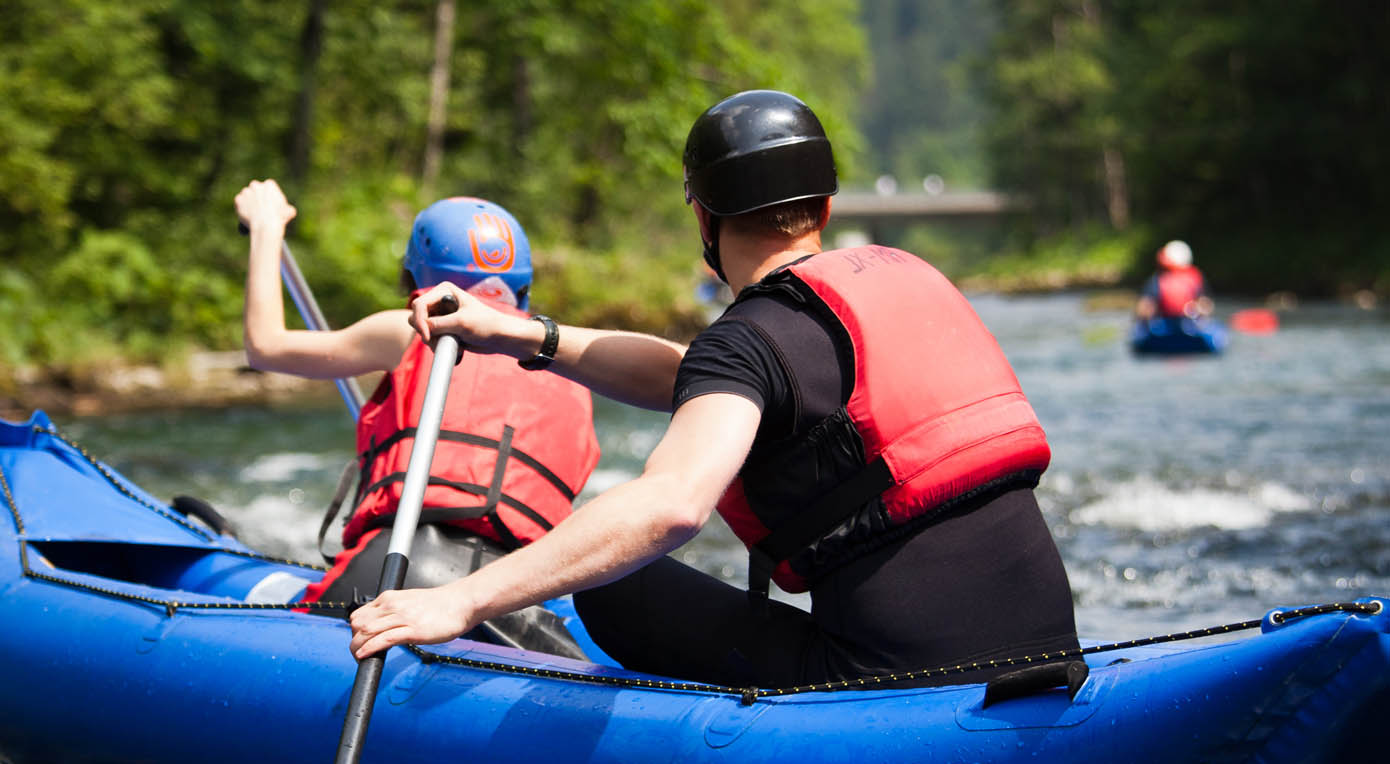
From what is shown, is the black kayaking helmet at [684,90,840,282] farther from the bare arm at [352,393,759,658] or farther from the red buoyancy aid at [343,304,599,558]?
the red buoyancy aid at [343,304,599,558]

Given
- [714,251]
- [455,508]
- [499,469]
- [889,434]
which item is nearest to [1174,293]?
[499,469]

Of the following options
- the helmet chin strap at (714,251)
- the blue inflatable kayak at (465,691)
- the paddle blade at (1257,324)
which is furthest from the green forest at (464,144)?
the helmet chin strap at (714,251)

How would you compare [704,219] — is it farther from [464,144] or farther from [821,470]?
[464,144]

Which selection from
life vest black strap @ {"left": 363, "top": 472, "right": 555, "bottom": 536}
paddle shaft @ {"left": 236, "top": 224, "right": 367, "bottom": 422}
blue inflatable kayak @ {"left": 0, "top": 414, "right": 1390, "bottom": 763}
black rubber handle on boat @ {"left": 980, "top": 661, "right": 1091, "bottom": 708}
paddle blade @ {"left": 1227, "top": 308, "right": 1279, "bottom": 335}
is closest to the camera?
blue inflatable kayak @ {"left": 0, "top": 414, "right": 1390, "bottom": 763}

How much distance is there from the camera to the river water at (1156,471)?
19.2 ft

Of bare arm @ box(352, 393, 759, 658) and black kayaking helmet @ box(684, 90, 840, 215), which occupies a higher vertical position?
black kayaking helmet @ box(684, 90, 840, 215)

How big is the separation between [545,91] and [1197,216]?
803 inches

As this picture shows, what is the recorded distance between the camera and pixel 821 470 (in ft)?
6.88

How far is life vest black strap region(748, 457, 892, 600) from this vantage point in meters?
2.07

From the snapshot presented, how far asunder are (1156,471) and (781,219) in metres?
6.81

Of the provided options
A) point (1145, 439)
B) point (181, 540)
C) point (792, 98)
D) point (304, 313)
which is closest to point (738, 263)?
point (792, 98)

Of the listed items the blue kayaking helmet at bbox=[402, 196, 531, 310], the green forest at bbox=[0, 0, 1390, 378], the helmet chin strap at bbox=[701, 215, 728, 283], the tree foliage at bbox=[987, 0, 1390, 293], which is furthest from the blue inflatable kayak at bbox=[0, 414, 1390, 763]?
the tree foliage at bbox=[987, 0, 1390, 293]

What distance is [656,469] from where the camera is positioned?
6.32 feet

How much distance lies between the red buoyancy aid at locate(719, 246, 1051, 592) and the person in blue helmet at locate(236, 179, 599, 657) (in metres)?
1.01
